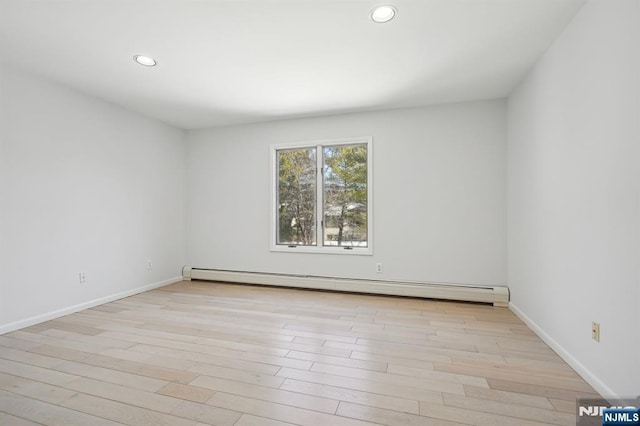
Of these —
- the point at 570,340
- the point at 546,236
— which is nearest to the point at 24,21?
the point at 546,236

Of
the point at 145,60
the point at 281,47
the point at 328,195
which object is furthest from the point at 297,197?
the point at 145,60

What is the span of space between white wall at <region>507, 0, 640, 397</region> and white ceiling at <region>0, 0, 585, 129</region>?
1.41 ft

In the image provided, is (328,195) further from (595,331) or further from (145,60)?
(595,331)

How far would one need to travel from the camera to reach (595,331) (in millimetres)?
1737

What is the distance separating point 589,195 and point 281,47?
245 centimetres

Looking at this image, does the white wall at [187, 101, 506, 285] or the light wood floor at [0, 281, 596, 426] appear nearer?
the light wood floor at [0, 281, 596, 426]

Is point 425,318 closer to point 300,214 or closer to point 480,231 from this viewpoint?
point 480,231

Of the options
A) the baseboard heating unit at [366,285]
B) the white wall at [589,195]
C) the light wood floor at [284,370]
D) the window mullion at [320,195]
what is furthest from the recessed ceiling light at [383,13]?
the baseboard heating unit at [366,285]

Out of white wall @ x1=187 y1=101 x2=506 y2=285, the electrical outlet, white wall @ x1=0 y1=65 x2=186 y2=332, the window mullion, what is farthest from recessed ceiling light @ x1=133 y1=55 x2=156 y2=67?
the electrical outlet

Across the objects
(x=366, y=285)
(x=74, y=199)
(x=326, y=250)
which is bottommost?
(x=366, y=285)

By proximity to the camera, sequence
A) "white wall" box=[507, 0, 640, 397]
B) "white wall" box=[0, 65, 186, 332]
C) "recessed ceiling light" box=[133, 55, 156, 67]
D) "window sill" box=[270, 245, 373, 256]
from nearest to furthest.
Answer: "white wall" box=[507, 0, 640, 397]
"recessed ceiling light" box=[133, 55, 156, 67]
"white wall" box=[0, 65, 186, 332]
"window sill" box=[270, 245, 373, 256]

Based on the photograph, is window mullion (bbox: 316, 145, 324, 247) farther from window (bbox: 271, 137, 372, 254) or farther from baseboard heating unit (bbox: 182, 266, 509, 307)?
baseboard heating unit (bbox: 182, 266, 509, 307)

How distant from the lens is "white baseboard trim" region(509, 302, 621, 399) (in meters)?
1.64

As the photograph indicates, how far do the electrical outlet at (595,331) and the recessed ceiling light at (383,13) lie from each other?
2.35 meters
